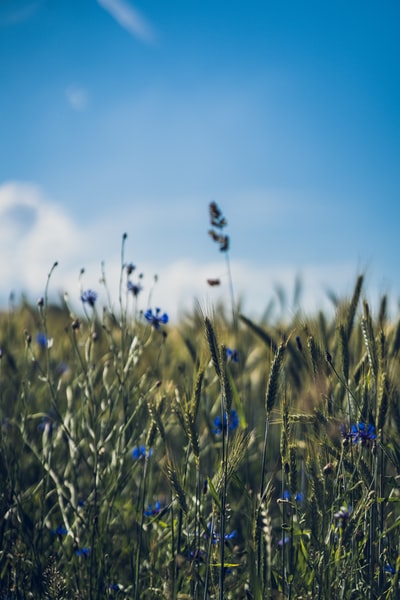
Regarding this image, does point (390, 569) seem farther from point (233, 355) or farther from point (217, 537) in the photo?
point (233, 355)

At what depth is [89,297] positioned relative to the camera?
245 centimetres

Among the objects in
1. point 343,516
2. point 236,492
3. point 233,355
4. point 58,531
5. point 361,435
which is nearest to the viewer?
point 343,516

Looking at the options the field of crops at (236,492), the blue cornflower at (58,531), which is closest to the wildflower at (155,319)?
the field of crops at (236,492)

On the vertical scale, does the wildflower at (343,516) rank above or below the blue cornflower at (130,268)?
below

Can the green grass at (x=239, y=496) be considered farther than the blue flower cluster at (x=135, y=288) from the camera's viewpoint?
No

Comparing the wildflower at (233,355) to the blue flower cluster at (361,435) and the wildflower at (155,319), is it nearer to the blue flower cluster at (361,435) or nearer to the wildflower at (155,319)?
the wildflower at (155,319)

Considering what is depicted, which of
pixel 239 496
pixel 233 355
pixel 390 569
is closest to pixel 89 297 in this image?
pixel 233 355

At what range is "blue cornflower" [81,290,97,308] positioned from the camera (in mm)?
2441

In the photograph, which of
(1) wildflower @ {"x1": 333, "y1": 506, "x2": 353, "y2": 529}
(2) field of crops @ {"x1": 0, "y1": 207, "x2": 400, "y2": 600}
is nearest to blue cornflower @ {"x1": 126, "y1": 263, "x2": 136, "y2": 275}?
(2) field of crops @ {"x1": 0, "y1": 207, "x2": 400, "y2": 600}

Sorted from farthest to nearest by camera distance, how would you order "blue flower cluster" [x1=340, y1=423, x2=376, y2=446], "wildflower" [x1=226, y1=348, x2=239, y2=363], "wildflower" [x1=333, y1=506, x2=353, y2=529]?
Answer: "wildflower" [x1=226, y1=348, x2=239, y2=363]
"blue flower cluster" [x1=340, y1=423, x2=376, y2=446]
"wildflower" [x1=333, y1=506, x2=353, y2=529]

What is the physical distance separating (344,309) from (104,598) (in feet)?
3.47

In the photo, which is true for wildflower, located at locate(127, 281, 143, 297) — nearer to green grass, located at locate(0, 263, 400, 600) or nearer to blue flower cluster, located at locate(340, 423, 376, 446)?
green grass, located at locate(0, 263, 400, 600)

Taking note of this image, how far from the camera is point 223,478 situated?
4.75 feet

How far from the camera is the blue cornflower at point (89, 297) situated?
244 centimetres
